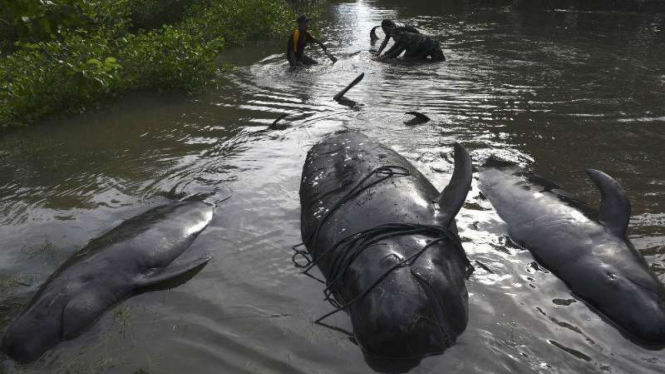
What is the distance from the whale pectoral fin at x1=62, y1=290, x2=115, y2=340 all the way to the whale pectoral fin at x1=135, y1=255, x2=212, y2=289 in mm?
307

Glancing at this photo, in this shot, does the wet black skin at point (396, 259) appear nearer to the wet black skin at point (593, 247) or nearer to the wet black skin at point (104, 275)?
the wet black skin at point (593, 247)

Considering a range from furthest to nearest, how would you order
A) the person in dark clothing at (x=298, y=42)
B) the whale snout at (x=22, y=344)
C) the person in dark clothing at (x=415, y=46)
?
the person in dark clothing at (x=415, y=46)
the person in dark clothing at (x=298, y=42)
the whale snout at (x=22, y=344)

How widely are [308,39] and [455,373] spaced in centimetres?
1050

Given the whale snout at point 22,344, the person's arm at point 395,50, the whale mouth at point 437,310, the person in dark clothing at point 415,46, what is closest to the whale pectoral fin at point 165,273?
the whale snout at point 22,344

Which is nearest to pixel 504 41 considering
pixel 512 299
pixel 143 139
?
pixel 143 139

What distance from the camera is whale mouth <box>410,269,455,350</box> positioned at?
3500 millimetres

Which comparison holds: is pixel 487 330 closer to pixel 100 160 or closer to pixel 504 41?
pixel 100 160

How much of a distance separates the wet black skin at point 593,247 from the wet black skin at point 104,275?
318 centimetres

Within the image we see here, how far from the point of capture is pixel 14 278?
4.80 m

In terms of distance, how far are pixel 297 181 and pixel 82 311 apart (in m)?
3.14

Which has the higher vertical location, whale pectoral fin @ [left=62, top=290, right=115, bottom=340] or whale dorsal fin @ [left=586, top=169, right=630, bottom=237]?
whale dorsal fin @ [left=586, top=169, right=630, bottom=237]

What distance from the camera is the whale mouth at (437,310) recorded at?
3.50m

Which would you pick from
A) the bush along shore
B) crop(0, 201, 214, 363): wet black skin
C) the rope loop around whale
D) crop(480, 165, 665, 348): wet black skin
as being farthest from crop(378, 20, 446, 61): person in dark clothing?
the rope loop around whale

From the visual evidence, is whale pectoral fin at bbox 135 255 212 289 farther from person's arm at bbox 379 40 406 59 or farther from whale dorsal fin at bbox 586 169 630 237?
person's arm at bbox 379 40 406 59
